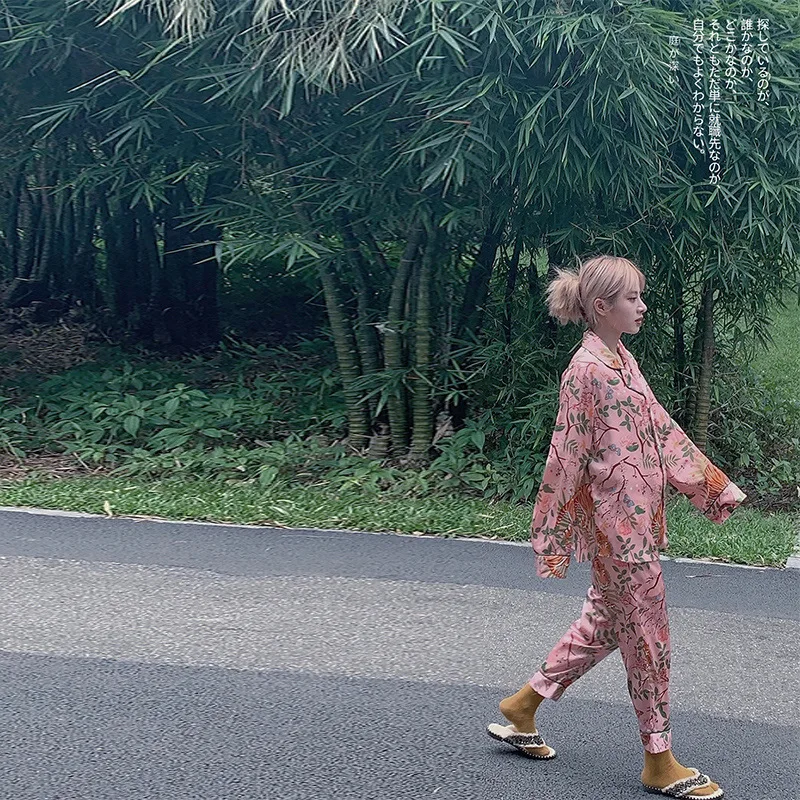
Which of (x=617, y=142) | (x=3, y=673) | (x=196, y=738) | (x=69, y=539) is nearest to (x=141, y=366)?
(x=69, y=539)

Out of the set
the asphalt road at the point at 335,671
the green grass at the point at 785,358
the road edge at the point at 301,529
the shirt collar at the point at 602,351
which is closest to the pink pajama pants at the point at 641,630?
the asphalt road at the point at 335,671

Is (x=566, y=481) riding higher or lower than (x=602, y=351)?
lower

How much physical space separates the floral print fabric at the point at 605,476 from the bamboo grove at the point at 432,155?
8.50 feet

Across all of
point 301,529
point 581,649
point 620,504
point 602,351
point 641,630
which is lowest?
point 301,529

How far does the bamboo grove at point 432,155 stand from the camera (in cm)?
541

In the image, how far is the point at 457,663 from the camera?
394cm

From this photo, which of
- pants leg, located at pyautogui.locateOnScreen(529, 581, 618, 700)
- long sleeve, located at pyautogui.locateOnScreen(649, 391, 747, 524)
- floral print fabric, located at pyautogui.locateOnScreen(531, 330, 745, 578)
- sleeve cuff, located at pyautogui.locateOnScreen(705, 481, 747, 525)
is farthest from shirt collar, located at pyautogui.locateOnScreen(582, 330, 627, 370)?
pants leg, located at pyautogui.locateOnScreen(529, 581, 618, 700)

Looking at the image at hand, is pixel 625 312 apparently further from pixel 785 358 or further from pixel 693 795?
pixel 785 358

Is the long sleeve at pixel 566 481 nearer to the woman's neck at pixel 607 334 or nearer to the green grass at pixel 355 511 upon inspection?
the woman's neck at pixel 607 334

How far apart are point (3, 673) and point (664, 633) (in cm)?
217

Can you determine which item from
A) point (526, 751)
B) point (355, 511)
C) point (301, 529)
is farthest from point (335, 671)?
point (355, 511)

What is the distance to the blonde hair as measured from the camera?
302 cm

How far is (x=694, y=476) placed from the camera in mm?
3109

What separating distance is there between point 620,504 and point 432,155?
3353mm
